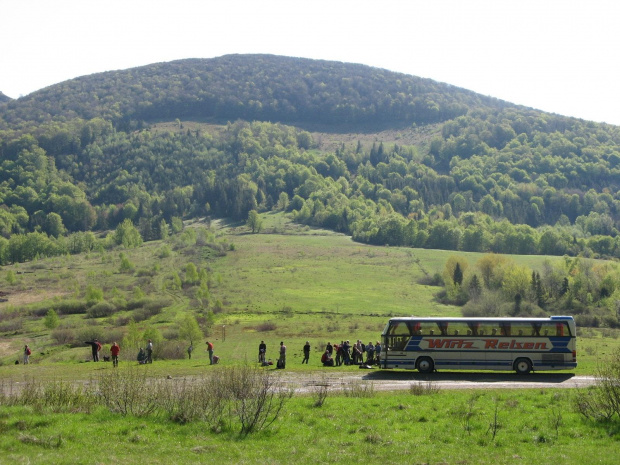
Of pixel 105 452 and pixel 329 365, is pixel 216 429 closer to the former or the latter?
pixel 105 452

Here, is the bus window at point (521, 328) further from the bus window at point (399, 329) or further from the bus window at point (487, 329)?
the bus window at point (399, 329)

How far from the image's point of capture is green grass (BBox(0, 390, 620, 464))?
658 inches

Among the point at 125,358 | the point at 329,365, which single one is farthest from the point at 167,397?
the point at 125,358

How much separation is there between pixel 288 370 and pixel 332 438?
19.7 metres

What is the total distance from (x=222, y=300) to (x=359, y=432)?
296 ft

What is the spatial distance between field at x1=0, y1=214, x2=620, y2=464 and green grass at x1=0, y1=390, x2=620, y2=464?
0.17 feet

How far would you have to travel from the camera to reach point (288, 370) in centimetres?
→ 3825

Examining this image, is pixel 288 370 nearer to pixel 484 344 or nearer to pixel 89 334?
pixel 484 344

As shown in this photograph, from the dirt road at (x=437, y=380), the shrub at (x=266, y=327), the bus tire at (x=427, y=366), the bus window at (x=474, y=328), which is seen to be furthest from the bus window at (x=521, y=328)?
the shrub at (x=266, y=327)

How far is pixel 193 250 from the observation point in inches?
6526

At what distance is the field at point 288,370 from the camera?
56.7 feet

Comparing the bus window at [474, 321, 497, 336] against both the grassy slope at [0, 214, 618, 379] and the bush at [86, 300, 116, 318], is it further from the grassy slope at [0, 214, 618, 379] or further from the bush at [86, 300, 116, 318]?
the bush at [86, 300, 116, 318]

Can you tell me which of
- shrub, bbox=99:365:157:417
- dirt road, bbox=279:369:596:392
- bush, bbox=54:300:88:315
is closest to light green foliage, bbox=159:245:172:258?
bush, bbox=54:300:88:315

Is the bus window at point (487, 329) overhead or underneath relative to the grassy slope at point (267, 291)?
overhead
